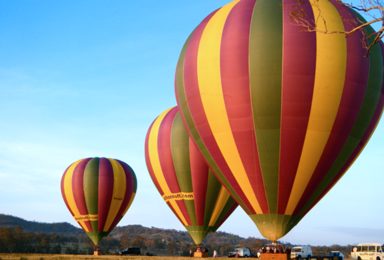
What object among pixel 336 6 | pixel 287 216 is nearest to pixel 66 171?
pixel 287 216

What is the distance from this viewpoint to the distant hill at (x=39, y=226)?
487 feet

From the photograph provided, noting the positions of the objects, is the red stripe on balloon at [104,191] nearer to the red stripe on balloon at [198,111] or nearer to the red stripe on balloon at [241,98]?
the red stripe on balloon at [198,111]

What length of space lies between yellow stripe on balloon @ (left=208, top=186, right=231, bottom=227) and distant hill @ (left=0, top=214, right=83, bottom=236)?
433 feet

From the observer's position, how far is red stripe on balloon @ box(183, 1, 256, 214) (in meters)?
20.2

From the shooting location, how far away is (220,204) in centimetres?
2850

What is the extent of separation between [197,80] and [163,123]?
1113 cm

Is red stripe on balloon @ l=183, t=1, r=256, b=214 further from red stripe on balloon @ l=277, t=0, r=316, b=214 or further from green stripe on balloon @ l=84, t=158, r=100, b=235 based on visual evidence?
green stripe on balloon @ l=84, t=158, r=100, b=235

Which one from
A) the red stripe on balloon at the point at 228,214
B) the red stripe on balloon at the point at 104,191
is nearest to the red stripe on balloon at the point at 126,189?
the red stripe on balloon at the point at 104,191

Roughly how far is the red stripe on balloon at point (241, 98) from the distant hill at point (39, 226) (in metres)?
142

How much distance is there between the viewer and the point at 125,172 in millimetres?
39219

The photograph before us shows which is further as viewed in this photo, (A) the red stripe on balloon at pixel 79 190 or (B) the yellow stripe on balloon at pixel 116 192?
(B) the yellow stripe on balloon at pixel 116 192

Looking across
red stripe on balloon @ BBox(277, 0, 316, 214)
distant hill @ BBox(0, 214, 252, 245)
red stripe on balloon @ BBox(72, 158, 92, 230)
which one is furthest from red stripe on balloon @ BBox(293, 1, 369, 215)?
distant hill @ BBox(0, 214, 252, 245)

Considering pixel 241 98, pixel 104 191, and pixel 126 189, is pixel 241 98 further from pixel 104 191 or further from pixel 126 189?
pixel 126 189

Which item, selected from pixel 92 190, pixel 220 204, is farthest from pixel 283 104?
pixel 92 190
